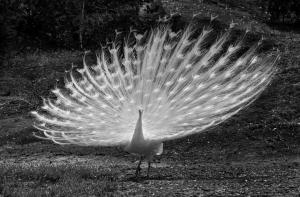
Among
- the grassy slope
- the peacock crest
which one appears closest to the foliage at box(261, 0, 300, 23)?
the grassy slope

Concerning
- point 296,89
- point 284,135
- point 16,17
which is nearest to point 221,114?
point 284,135

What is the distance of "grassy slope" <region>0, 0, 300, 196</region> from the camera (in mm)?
10305

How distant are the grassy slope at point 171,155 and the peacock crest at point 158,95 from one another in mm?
950

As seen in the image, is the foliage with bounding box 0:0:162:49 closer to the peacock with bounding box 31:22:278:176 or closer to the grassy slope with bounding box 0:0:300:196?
the grassy slope with bounding box 0:0:300:196

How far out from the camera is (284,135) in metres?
15.6

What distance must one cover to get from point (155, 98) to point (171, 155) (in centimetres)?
361

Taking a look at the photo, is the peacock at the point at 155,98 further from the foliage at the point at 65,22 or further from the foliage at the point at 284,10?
the foliage at the point at 284,10

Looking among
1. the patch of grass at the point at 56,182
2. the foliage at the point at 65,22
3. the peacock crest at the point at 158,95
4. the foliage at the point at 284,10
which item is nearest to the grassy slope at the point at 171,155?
the patch of grass at the point at 56,182

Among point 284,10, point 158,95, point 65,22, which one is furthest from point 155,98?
point 284,10

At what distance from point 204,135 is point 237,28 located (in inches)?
433

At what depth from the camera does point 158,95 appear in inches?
478

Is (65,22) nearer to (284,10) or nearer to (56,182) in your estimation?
(284,10)

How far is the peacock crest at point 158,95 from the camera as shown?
11.6 metres

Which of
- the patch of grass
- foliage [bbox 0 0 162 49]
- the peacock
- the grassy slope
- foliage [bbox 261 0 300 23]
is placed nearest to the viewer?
the patch of grass
